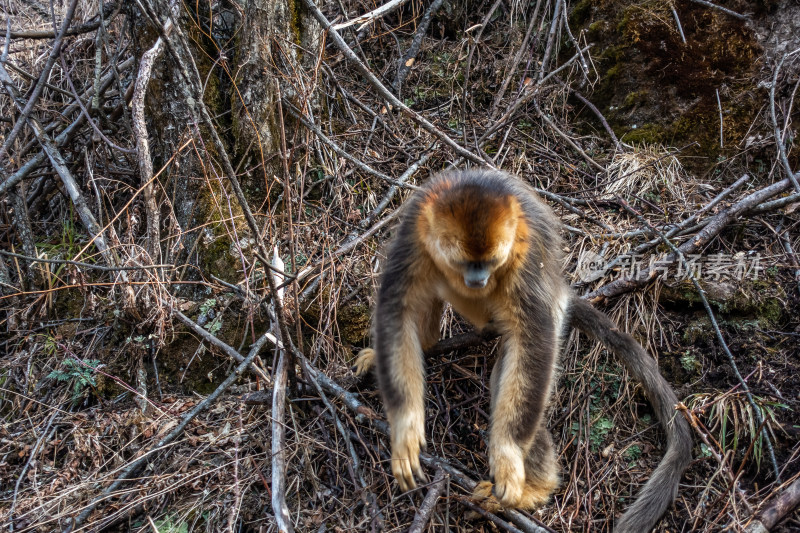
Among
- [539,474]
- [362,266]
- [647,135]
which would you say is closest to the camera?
[539,474]

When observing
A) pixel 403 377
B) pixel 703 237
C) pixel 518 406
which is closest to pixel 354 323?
pixel 403 377

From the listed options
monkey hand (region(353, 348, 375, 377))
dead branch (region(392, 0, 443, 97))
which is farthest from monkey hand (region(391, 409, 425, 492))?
dead branch (region(392, 0, 443, 97))

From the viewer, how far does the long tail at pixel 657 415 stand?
2.70 meters

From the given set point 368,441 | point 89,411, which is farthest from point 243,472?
point 89,411

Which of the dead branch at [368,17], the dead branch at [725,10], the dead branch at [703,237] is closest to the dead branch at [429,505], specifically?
the dead branch at [703,237]

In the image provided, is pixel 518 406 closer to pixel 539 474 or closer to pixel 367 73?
pixel 539 474

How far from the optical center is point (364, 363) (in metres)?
3.32

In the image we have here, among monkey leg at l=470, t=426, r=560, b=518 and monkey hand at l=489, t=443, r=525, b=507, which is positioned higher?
monkey hand at l=489, t=443, r=525, b=507

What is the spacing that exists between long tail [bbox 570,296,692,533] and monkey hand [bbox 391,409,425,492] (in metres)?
1.03

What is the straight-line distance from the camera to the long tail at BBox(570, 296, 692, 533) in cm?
270

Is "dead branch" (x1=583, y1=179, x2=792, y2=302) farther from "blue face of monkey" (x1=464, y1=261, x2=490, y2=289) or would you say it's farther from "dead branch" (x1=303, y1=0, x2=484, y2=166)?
"blue face of monkey" (x1=464, y1=261, x2=490, y2=289)

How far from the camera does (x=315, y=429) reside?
314 centimetres

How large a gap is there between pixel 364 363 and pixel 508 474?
1.09 metres

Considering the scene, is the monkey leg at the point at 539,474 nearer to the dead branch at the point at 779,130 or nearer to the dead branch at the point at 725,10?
the dead branch at the point at 779,130
